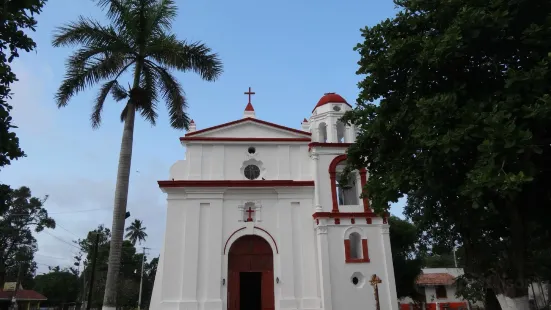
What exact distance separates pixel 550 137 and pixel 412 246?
20403 mm

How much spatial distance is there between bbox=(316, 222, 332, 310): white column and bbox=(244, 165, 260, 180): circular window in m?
3.84

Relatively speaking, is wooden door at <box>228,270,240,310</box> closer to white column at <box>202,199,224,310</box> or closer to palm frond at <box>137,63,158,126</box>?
white column at <box>202,199,224,310</box>

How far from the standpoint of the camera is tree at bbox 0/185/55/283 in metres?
40.7

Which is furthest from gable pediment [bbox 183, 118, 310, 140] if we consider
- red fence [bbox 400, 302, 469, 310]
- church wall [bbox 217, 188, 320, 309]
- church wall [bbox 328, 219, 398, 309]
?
red fence [bbox 400, 302, 469, 310]

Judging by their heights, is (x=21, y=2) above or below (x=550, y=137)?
above

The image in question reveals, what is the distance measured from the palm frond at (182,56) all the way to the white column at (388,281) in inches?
389

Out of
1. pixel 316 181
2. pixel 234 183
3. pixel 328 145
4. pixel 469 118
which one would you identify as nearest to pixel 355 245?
pixel 316 181

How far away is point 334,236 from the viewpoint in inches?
693

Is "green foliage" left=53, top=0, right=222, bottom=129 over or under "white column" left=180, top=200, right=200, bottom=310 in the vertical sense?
over

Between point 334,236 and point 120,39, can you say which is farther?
point 334,236

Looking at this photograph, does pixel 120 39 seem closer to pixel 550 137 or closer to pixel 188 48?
pixel 188 48

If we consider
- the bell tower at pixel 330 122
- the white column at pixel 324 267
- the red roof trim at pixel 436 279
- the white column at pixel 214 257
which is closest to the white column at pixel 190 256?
the white column at pixel 214 257

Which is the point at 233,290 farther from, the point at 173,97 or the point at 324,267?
the point at 173,97

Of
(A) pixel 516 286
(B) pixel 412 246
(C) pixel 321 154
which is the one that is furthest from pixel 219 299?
(B) pixel 412 246
